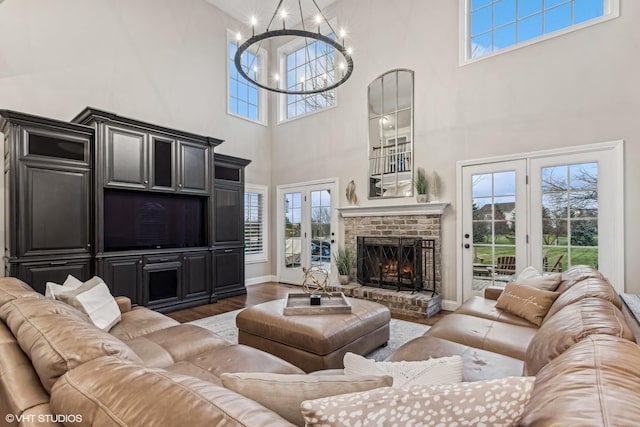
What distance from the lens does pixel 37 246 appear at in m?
3.53

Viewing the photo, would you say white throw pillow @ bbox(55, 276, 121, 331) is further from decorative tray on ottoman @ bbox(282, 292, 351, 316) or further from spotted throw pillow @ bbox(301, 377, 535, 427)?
spotted throw pillow @ bbox(301, 377, 535, 427)

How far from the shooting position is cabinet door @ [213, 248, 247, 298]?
5.22 m

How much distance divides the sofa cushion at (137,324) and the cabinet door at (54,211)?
172 centimetres

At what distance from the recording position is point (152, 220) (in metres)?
4.66

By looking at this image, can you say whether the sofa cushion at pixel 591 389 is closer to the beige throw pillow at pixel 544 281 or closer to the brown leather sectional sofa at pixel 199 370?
the brown leather sectional sofa at pixel 199 370

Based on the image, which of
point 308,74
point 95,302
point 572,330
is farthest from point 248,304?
point 308,74

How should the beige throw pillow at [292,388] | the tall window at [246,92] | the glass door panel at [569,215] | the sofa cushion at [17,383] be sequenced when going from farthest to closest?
the tall window at [246,92] < the glass door panel at [569,215] < the sofa cushion at [17,383] < the beige throw pillow at [292,388]

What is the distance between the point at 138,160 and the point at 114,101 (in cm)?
130

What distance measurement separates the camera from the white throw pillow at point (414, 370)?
101 centimetres

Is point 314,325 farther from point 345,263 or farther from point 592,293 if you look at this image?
point 345,263

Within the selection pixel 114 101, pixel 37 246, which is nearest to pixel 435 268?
pixel 37 246

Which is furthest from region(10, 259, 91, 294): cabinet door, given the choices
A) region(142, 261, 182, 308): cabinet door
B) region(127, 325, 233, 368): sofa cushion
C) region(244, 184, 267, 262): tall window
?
region(244, 184, 267, 262): tall window

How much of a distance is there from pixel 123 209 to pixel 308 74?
4.43m

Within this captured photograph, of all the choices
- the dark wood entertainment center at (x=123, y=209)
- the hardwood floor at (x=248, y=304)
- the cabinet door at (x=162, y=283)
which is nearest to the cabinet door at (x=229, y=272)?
the dark wood entertainment center at (x=123, y=209)
